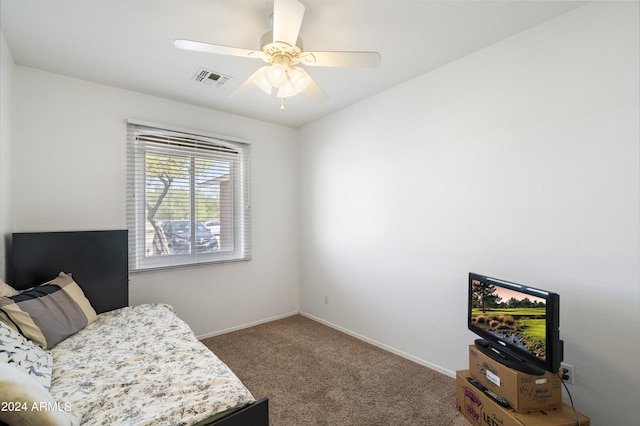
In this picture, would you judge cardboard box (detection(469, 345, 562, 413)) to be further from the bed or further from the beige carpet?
the bed

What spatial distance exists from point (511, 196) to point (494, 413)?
1.37 meters

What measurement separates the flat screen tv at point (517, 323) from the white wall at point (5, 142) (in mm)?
3314

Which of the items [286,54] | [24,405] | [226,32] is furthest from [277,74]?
[24,405]

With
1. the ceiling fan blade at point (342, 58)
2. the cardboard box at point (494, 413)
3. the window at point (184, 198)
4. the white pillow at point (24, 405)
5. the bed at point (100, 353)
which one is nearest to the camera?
the white pillow at point (24, 405)

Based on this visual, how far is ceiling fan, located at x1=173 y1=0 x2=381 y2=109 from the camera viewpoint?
56.2 inches

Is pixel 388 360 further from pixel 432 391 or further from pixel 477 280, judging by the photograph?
pixel 477 280

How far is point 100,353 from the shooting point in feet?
5.39

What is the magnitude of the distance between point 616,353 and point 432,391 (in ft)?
3.70

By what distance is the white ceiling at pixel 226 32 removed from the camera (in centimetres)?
172

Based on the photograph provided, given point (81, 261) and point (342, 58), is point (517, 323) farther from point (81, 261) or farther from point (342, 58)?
point (81, 261)

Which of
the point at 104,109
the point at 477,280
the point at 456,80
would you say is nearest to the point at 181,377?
the point at 477,280

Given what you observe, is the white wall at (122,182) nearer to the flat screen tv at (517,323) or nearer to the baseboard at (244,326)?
the baseboard at (244,326)

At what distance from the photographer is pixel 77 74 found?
2482 millimetres

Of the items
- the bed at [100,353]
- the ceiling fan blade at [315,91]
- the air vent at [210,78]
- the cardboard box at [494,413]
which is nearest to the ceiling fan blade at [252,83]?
the ceiling fan blade at [315,91]
